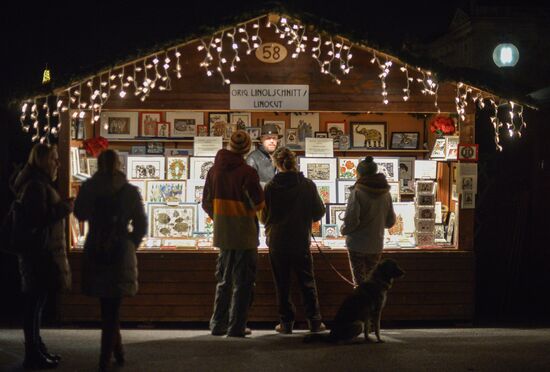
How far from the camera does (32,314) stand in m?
6.39

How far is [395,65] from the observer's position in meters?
8.95

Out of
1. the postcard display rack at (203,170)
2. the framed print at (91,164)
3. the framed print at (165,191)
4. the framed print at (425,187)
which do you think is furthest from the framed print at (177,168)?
the framed print at (425,187)

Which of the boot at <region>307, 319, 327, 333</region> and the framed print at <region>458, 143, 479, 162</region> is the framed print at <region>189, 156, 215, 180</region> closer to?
the boot at <region>307, 319, 327, 333</region>

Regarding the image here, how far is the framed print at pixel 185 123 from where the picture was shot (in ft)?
32.3

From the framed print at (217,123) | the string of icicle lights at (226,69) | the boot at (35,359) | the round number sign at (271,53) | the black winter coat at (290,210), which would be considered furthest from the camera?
the framed print at (217,123)

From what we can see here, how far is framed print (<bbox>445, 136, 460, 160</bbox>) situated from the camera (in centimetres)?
925

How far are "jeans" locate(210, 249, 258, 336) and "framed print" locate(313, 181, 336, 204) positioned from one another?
6.00 feet

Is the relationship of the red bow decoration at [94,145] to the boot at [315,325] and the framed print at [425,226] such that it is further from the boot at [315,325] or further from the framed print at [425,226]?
the framed print at [425,226]

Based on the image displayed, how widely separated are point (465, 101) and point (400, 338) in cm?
272

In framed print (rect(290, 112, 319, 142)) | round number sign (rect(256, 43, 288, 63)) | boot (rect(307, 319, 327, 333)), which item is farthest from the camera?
framed print (rect(290, 112, 319, 142))

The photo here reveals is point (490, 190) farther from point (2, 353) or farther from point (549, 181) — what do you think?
point (2, 353)

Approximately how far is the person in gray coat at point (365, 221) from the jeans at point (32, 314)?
10.3ft

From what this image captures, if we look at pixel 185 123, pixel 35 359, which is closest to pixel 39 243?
pixel 35 359

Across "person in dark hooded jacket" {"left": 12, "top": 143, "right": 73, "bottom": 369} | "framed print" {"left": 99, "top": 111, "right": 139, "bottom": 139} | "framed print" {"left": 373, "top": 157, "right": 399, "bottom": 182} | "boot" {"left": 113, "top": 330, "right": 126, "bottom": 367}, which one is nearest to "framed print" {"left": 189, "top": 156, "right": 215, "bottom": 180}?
A: "framed print" {"left": 99, "top": 111, "right": 139, "bottom": 139}
